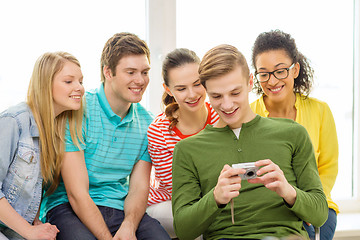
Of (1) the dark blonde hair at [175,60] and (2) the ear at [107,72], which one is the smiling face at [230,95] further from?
(2) the ear at [107,72]

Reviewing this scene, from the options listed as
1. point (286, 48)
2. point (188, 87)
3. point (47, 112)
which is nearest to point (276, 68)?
point (286, 48)

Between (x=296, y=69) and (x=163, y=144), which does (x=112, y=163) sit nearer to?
(x=163, y=144)

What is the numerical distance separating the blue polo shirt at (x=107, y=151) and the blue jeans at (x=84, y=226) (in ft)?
0.13

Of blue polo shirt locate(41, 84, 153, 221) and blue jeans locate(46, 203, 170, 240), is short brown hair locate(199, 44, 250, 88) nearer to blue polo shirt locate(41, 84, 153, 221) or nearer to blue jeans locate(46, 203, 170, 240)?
blue polo shirt locate(41, 84, 153, 221)

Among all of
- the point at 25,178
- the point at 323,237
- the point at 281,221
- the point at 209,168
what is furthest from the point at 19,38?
the point at 323,237

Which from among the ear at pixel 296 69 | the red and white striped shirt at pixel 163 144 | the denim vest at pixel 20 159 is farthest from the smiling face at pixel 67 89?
the ear at pixel 296 69

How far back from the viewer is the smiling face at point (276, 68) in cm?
193

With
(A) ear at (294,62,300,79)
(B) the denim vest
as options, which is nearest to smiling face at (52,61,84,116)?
(B) the denim vest

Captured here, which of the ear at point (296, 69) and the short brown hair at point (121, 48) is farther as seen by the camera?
the ear at point (296, 69)

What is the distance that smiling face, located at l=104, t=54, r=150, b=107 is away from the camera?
1858mm

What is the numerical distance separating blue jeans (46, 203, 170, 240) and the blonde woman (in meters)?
0.07

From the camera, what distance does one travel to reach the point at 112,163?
186cm

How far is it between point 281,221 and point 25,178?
93cm

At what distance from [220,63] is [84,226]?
0.82m
